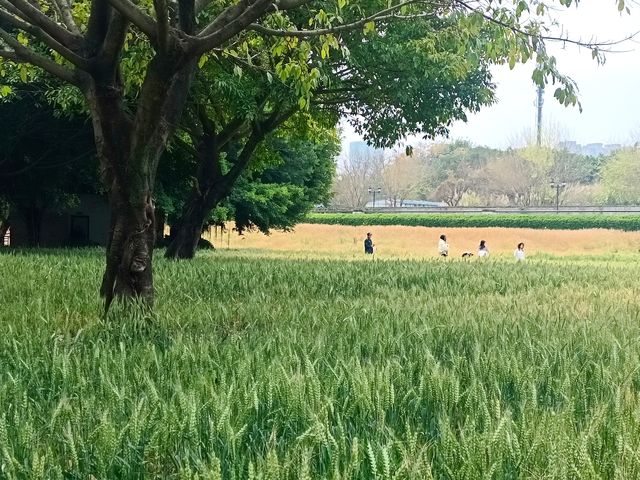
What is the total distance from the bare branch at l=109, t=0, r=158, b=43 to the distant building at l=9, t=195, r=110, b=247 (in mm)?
24225

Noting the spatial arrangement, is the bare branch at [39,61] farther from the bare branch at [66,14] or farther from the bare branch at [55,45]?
the bare branch at [66,14]

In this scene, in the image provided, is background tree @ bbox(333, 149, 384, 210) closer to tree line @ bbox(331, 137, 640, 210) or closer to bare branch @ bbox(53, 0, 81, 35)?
tree line @ bbox(331, 137, 640, 210)

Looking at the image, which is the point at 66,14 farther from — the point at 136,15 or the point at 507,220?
the point at 507,220

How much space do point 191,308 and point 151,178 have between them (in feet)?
4.50

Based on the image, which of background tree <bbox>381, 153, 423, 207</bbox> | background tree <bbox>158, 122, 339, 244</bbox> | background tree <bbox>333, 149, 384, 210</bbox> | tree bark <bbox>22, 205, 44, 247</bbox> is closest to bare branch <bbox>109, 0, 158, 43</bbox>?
background tree <bbox>158, 122, 339, 244</bbox>

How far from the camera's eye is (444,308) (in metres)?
7.95

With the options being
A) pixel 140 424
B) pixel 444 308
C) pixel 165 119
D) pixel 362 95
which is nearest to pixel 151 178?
pixel 165 119

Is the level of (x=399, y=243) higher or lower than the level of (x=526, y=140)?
lower

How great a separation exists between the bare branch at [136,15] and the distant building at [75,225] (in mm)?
24225

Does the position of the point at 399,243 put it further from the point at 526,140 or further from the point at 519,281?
the point at 526,140

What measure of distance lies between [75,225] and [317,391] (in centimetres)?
3038

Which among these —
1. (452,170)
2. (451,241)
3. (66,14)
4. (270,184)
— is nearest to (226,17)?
(66,14)

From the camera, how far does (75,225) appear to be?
3164cm

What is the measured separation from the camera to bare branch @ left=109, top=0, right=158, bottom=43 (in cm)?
645
